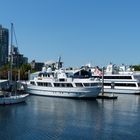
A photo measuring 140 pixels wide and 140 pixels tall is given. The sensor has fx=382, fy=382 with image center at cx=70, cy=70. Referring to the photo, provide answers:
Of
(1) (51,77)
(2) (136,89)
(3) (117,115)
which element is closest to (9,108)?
(3) (117,115)

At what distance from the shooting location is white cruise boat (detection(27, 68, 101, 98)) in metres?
93.9

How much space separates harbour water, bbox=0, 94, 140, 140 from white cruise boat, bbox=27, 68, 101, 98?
707 inches

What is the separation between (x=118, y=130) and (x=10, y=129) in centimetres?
1394

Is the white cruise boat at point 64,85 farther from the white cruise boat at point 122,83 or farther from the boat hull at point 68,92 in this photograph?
the white cruise boat at point 122,83

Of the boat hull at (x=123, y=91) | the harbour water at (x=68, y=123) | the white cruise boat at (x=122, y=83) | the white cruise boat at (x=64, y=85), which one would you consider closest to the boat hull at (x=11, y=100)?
the harbour water at (x=68, y=123)

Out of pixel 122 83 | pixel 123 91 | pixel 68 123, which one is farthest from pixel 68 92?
pixel 68 123

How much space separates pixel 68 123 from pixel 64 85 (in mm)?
44632

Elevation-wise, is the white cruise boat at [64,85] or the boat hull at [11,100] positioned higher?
the white cruise boat at [64,85]

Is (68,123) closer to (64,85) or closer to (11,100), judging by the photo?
(11,100)

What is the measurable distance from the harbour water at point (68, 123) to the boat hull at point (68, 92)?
57.1 feet

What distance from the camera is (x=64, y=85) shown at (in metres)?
98.9

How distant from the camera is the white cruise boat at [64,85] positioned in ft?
308

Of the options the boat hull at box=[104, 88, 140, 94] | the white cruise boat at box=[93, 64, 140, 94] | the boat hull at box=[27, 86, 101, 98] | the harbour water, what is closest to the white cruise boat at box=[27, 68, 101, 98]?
the boat hull at box=[27, 86, 101, 98]

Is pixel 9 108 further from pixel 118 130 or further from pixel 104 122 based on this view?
pixel 118 130
